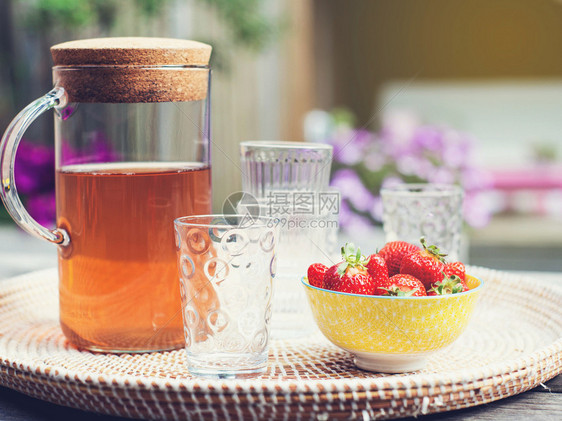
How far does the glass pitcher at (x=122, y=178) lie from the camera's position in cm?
81

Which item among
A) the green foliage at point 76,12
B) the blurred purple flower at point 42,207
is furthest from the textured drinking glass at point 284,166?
the green foliage at point 76,12

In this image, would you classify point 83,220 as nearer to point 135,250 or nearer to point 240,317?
point 135,250

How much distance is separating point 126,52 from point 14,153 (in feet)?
0.56

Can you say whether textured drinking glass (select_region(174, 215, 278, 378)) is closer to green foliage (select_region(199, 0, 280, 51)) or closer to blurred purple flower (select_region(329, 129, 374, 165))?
blurred purple flower (select_region(329, 129, 374, 165))

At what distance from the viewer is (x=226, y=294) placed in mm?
725

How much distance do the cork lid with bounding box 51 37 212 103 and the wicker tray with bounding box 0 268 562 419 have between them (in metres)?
0.31

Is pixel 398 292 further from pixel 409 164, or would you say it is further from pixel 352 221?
pixel 409 164

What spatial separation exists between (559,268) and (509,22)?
11.0 ft

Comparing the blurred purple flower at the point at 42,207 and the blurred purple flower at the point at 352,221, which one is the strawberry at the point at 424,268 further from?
the blurred purple flower at the point at 352,221

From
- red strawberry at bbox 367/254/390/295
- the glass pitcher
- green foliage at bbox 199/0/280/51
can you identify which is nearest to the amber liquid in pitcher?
the glass pitcher

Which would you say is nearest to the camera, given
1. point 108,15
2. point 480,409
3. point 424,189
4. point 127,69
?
point 480,409

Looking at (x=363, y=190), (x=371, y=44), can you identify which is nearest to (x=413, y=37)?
(x=371, y=44)

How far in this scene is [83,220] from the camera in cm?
83

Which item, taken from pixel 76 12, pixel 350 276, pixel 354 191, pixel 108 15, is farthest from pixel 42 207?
pixel 108 15
